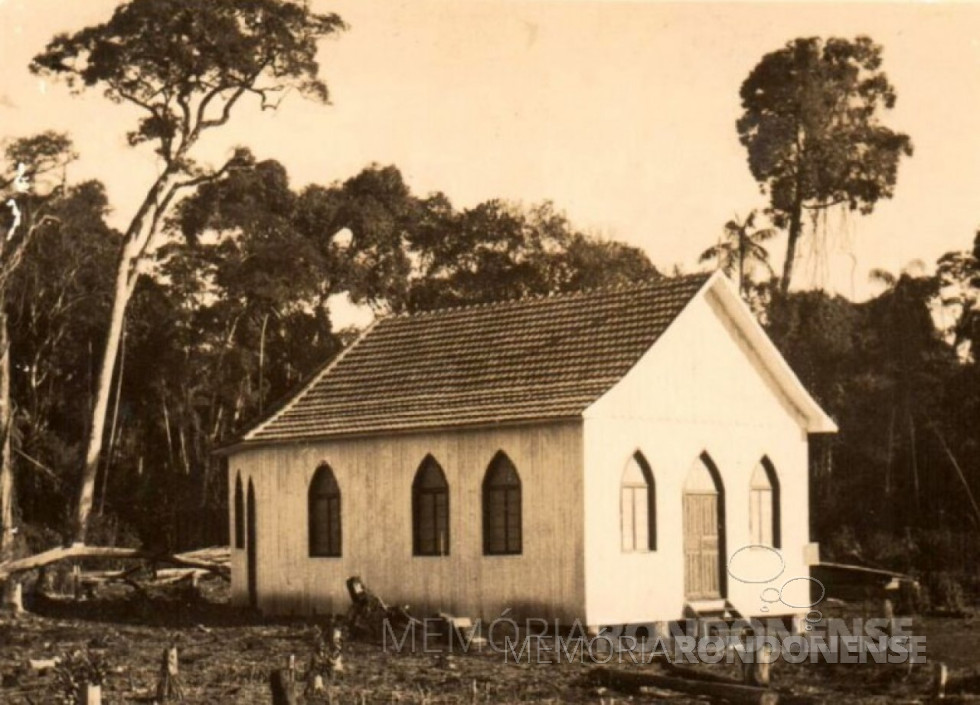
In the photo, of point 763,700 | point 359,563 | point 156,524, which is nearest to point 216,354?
point 156,524

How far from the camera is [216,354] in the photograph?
59438 millimetres

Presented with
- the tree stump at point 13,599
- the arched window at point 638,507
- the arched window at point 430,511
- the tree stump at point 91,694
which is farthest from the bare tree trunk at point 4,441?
the tree stump at point 91,694

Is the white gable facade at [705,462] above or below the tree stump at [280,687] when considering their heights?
above

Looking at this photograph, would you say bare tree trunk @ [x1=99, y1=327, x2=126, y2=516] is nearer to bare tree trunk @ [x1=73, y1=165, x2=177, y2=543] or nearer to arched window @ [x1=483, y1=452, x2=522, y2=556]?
bare tree trunk @ [x1=73, y1=165, x2=177, y2=543]

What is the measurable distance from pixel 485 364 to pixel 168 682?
12137 millimetres

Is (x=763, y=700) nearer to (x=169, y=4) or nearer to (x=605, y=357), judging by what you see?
(x=605, y=357)

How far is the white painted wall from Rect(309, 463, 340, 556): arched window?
19.7ft

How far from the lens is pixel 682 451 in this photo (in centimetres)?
3053

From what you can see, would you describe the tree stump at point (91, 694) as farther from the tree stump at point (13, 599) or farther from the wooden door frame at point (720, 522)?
the tree stump at point (13, 599)

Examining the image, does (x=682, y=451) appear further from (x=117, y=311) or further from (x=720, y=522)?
(x=117, y=311)

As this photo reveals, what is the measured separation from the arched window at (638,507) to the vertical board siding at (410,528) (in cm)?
122

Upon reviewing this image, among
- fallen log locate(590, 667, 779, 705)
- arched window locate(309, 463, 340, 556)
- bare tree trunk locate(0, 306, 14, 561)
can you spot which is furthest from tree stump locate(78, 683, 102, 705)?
bare tree trunk locate(0, 306, 14, 561)

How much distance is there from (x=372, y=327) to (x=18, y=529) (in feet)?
57.8

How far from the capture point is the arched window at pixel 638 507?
29391mm
